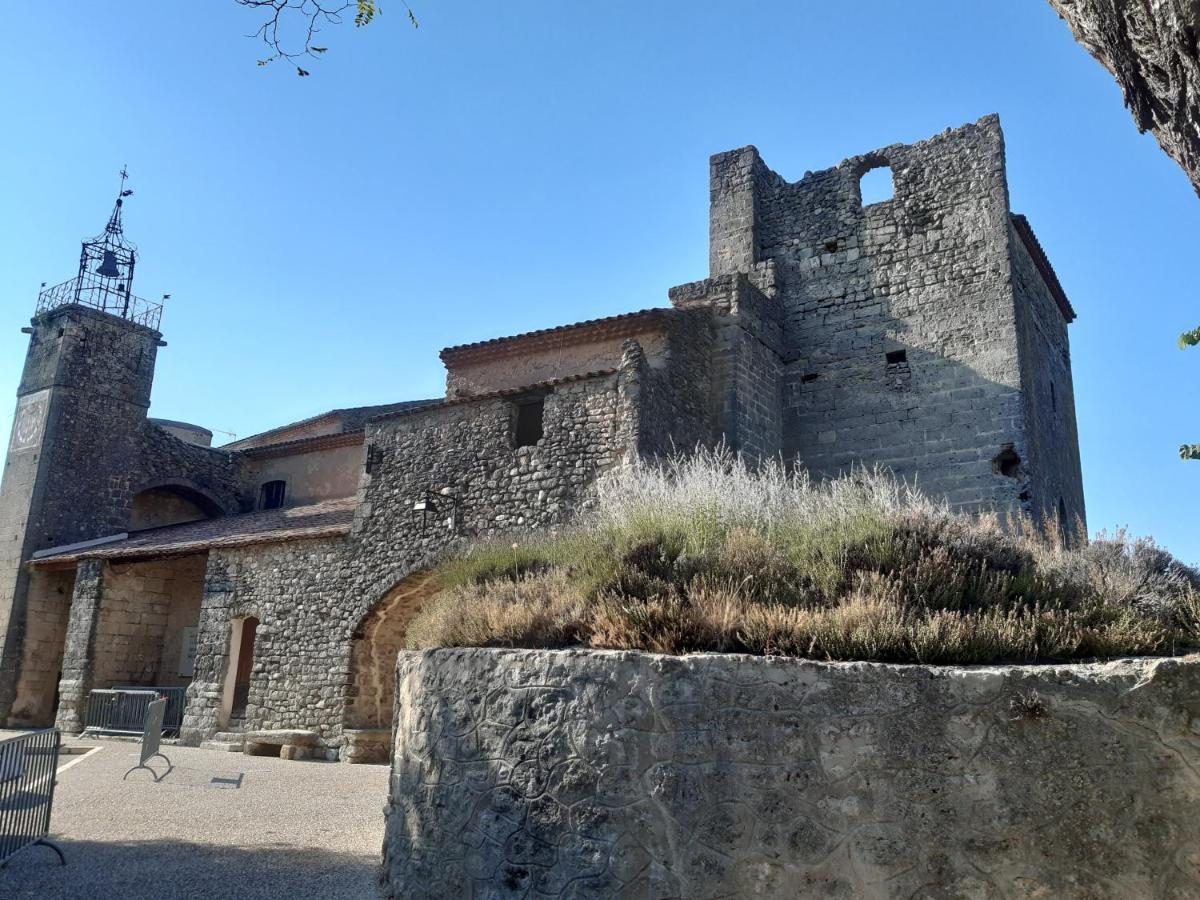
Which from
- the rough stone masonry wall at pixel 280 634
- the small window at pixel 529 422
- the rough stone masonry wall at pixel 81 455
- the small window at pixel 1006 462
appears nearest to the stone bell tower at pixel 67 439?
the rough stone masonry wall at pixel 81 455

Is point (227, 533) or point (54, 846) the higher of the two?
point (227, 533)

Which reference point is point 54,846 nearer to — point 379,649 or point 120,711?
point 379,649

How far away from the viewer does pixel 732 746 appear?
4.67m

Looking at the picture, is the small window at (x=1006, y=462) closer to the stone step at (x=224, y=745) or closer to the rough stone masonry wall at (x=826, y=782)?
the rough stone masonry wall at (x=826, y=782)

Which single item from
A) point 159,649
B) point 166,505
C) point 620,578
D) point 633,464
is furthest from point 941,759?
point 166,505

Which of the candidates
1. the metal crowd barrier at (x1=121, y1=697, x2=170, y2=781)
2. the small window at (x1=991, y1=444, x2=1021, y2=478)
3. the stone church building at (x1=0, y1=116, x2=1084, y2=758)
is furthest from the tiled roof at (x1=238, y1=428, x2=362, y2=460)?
the small window at (x1=991, y1=444, x2=1021, y2=478)

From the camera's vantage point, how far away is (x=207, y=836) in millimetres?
7684

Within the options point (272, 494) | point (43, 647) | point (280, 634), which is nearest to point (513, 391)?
point (280, 634)

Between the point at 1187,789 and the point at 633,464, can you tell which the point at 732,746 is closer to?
the point at 1187,789

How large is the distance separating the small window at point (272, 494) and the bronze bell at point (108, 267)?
259 inches

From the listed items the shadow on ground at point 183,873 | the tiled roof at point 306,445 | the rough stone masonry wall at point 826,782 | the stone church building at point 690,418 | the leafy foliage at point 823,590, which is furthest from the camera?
the tiled roof at point 306,445

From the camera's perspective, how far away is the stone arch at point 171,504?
22141mm

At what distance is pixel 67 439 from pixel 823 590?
19.9 m

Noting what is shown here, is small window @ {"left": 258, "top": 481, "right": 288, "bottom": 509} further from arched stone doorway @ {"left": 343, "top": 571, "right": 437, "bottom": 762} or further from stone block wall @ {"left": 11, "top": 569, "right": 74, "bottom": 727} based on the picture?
arched stone doorway @ {"left": 343, "top": 571, "right": 437, "bottom": 762}
